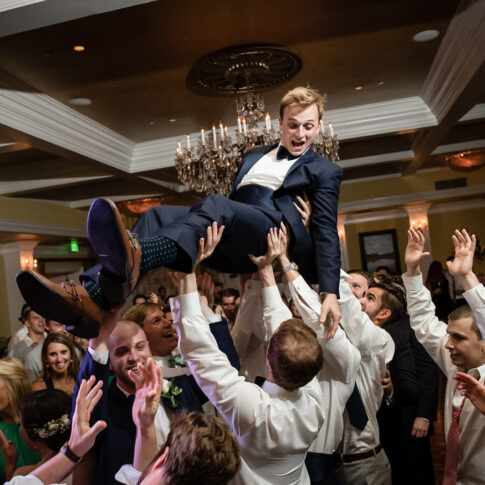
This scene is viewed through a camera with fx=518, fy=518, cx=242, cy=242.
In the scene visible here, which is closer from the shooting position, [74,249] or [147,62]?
[147,62]

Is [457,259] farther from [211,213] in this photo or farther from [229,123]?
[229,123]

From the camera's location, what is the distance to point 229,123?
7262mm

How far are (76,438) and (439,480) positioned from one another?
3231 millimetres

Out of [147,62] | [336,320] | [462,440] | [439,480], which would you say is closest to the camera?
[336,320]

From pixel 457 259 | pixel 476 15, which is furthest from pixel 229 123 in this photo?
pixel 457 259

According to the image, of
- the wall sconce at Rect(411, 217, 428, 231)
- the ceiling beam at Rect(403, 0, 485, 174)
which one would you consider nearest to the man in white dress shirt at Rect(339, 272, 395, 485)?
the ceiling beam at Rect(403, 0, 485, 174)

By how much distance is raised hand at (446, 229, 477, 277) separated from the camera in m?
2.25

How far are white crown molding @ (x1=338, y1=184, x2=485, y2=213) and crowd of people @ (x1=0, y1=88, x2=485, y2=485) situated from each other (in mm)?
8398

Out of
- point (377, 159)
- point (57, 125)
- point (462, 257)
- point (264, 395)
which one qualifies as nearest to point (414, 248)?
point (462, 257)

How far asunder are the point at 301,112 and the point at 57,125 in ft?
14.4

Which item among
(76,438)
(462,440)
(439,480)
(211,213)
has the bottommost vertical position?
(439,480)

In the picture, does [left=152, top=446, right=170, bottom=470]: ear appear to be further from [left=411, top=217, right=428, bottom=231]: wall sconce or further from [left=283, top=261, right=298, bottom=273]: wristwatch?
[left=411, top=217, right=428, bottom=231]: wall sconce

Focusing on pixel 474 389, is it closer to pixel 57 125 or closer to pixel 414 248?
pixel 414 248

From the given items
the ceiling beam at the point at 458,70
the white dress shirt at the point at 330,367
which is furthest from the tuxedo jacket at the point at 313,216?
the ceiling beam at the point at 458,70
